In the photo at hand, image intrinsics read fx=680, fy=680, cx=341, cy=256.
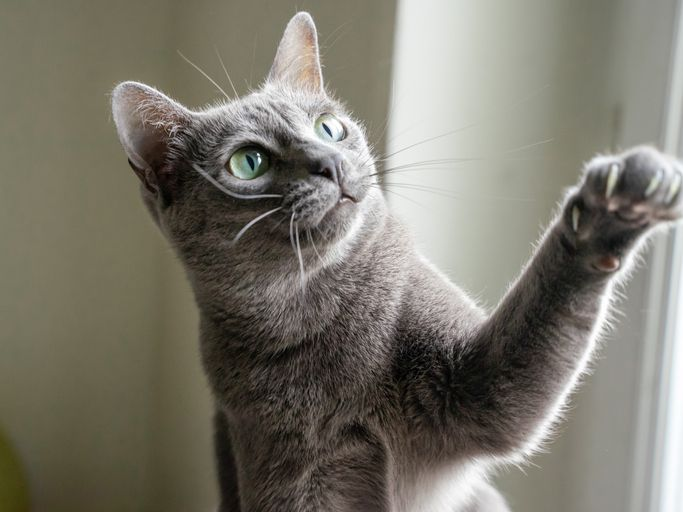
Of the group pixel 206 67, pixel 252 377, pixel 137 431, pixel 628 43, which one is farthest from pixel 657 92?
pixel 137 431

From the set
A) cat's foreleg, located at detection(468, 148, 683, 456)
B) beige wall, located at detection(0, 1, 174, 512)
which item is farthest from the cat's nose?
beige wall, located at detection(0, 1, 174, 512)

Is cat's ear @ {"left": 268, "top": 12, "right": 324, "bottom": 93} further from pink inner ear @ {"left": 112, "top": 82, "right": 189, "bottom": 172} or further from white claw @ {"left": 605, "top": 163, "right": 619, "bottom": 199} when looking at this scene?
white claw @ {"left": 605, "top": 163, "right": 619, "bottom": 199}

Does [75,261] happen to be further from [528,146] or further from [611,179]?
[611,179]

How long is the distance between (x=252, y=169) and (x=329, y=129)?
0.57 feet

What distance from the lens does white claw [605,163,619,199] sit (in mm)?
682

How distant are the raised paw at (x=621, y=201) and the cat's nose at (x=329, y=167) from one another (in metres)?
0.32

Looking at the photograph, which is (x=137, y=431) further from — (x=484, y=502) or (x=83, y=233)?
(x=484, y=502)

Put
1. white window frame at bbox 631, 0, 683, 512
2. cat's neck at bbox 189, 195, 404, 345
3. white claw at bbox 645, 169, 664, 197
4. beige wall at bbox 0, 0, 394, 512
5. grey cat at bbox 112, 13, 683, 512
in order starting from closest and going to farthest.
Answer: white claw at bbox 645, 169, 664, 197
grey cat at bbox 112, 13, 683, 512
cat's neck at bbox 189, 195, 404, 345
white window frame at bbox 631, 0, 683, 512
beige wall at bbox 0, 0, 394, 512

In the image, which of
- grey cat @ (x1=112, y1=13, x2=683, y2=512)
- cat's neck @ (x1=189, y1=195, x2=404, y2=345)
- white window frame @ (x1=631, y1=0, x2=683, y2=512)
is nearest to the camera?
grey cat @ (x1=112, y1=13, x2=683, y2=512)

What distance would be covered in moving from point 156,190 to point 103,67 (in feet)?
1.96

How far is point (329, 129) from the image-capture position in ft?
3.59

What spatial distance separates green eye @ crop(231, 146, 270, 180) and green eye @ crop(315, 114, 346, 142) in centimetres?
13

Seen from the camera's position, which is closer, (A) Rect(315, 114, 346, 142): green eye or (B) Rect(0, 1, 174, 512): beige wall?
(A) Rect(315, 114, 346, 142): green eye

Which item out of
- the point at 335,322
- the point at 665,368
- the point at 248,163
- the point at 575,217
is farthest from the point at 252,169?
the point at 665,368
